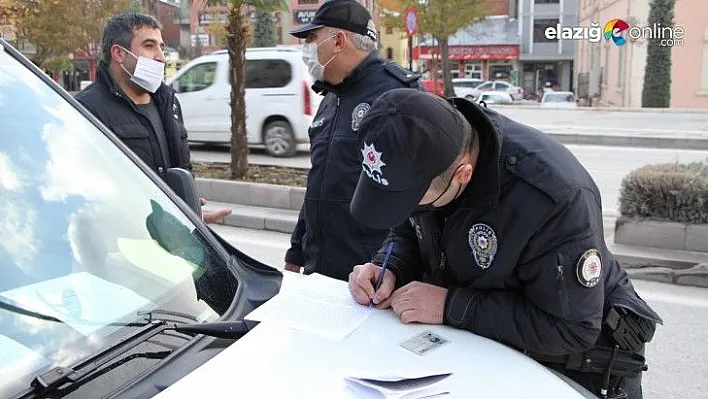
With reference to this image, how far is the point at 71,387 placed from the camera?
1.29m

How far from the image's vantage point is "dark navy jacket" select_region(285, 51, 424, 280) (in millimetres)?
2635

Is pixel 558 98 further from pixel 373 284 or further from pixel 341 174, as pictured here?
pixel 373 284

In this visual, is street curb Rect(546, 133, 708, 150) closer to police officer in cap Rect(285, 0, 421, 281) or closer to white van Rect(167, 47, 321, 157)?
white van Rect(167, 47, 321, 157)

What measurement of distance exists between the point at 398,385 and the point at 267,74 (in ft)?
35.6

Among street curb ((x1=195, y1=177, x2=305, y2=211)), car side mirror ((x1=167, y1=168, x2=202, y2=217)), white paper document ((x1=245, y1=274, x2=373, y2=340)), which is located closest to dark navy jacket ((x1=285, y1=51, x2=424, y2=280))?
car side mirror ((x1=167, y1=168, x2=202, y2=217))

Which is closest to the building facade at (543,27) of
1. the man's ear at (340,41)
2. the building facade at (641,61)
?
the building facade at (641,61)

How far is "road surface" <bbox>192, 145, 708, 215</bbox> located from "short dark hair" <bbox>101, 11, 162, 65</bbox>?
6788 mm

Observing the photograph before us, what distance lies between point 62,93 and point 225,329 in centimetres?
91

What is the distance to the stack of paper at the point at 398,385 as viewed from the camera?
1339mm

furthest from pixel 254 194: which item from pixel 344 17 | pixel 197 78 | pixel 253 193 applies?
pixel 344 17

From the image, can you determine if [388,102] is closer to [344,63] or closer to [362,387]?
[362,387]

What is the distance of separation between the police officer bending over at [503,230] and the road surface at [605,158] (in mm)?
8010

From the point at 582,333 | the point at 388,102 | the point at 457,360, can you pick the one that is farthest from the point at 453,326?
the point at 388,102

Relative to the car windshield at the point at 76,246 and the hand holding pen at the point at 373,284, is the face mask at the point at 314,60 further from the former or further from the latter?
the hand holding pen at the point at 373,284
